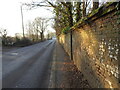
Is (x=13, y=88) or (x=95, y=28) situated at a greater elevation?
(x=95, y=28)

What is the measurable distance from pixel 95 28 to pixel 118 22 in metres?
1.25

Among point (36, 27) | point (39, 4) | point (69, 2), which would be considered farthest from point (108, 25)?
point (36, 27)

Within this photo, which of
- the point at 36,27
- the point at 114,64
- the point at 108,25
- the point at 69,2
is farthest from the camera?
the point at 36,27

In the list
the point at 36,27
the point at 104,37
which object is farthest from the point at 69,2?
the point at 36,27

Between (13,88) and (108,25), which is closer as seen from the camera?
(108,25)

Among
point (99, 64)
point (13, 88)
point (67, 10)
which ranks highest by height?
point (67, 10)

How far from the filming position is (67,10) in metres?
10.8

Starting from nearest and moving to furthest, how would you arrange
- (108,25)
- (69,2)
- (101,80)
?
(108,25) < (101,80) < (69,2)

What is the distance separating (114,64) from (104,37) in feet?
2.49

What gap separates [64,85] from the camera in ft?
14.1

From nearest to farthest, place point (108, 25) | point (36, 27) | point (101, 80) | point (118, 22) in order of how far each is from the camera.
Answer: point (118, 22) < point (108, 25) < point (101, 80) < point (36, 27)

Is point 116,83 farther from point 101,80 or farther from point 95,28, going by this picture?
point 95,28

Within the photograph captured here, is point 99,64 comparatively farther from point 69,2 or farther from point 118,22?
point 69,2

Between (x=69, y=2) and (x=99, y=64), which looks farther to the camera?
(x=69, y=2)
